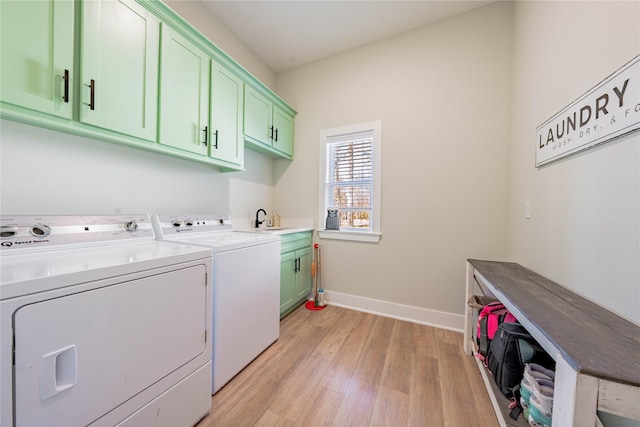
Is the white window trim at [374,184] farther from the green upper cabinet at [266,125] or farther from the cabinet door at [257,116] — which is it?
the cabinet door at [257,116]

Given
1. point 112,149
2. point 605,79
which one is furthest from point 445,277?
point 112,149

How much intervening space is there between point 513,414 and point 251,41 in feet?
12.4

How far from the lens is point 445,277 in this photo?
217cm

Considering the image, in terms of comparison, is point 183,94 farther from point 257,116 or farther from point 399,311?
point 399,311

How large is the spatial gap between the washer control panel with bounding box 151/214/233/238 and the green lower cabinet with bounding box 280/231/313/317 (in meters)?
0.62

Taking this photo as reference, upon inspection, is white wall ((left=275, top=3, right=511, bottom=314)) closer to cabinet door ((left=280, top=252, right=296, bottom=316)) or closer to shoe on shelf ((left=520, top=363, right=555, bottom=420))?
cabinet door ((left=280, top=252, right=296, bottom=316))

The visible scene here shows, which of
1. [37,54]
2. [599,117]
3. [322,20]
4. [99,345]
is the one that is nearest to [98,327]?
[99,345]

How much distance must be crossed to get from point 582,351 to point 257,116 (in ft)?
8.53

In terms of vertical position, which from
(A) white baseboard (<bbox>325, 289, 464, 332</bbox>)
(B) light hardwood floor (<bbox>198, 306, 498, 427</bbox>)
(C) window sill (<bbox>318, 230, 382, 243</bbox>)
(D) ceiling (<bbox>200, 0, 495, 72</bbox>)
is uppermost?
(D) ceiling (<bbox>200, 0, 495, 72</bbox>)

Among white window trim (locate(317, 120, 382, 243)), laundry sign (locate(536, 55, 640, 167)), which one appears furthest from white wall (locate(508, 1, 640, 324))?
Result: white window trim (locate(317, 120, 382, 243))

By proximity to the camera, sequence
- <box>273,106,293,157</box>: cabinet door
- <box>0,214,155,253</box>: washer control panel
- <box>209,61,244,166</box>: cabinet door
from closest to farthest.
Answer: <box>0,214,155,253</box>: washer control panel → <box>209,61,244,166</box>: cabinet door → <box>273,106,293,157</box>: cabinet door

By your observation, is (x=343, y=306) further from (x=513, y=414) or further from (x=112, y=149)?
(x=112, y=149)

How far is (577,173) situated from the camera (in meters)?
1.16

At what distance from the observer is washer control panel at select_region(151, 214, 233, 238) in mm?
1589
